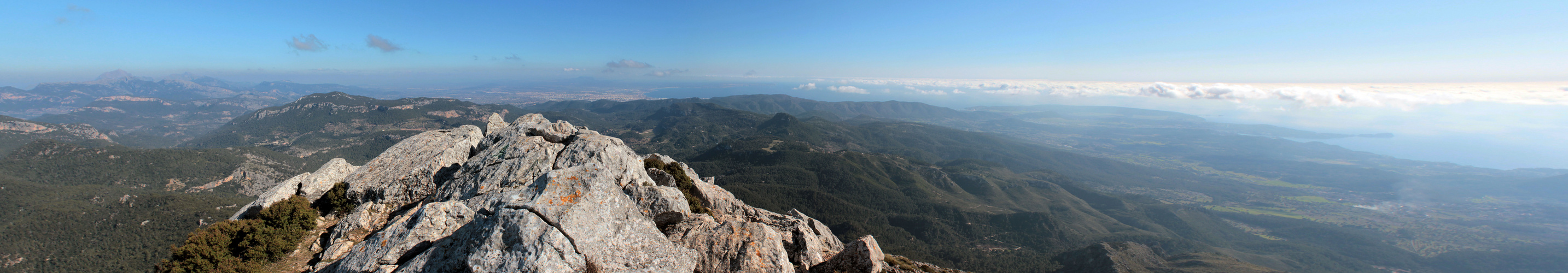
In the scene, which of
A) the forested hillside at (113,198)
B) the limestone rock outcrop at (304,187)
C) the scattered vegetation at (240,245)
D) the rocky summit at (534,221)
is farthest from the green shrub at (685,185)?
the forested hillside at (113,198)

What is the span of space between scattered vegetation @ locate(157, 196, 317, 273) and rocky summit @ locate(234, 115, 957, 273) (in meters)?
0.70

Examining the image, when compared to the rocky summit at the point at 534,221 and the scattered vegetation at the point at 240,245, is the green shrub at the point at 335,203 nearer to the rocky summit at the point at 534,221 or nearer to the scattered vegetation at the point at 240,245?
the rocky summit at the point at 534,221

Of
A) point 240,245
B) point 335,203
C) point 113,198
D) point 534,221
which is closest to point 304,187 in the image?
point 335,203

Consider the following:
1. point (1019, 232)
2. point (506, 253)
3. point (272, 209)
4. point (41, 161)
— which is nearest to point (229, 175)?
point (41, 161)

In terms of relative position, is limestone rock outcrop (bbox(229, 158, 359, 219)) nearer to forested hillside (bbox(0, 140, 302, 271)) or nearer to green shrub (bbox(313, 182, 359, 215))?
green shrub (bbox(313, 182, 359, 215))

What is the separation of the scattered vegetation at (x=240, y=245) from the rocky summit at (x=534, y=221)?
2.29ft

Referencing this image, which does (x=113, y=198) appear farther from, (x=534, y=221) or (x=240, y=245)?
(x=534, y=221)

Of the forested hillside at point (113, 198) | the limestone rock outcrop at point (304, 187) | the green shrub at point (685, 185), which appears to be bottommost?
the forested hillside at point (113, 198)

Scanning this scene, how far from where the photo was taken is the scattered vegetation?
16.9 m

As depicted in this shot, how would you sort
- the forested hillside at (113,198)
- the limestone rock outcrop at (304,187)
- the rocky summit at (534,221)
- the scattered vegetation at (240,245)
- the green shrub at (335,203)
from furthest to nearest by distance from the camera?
the forested hillside at (113,198) → the green shrub at (335,203) → the limestone rock outcrop at (304,187) → the scattered vegetation at (240,245) → the rocky summit at (534,221)

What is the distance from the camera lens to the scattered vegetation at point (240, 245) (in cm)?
1688

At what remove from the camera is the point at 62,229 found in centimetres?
8381

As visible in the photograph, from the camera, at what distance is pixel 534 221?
1401cm

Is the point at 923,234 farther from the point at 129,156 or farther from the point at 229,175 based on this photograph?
the point at 129,156
